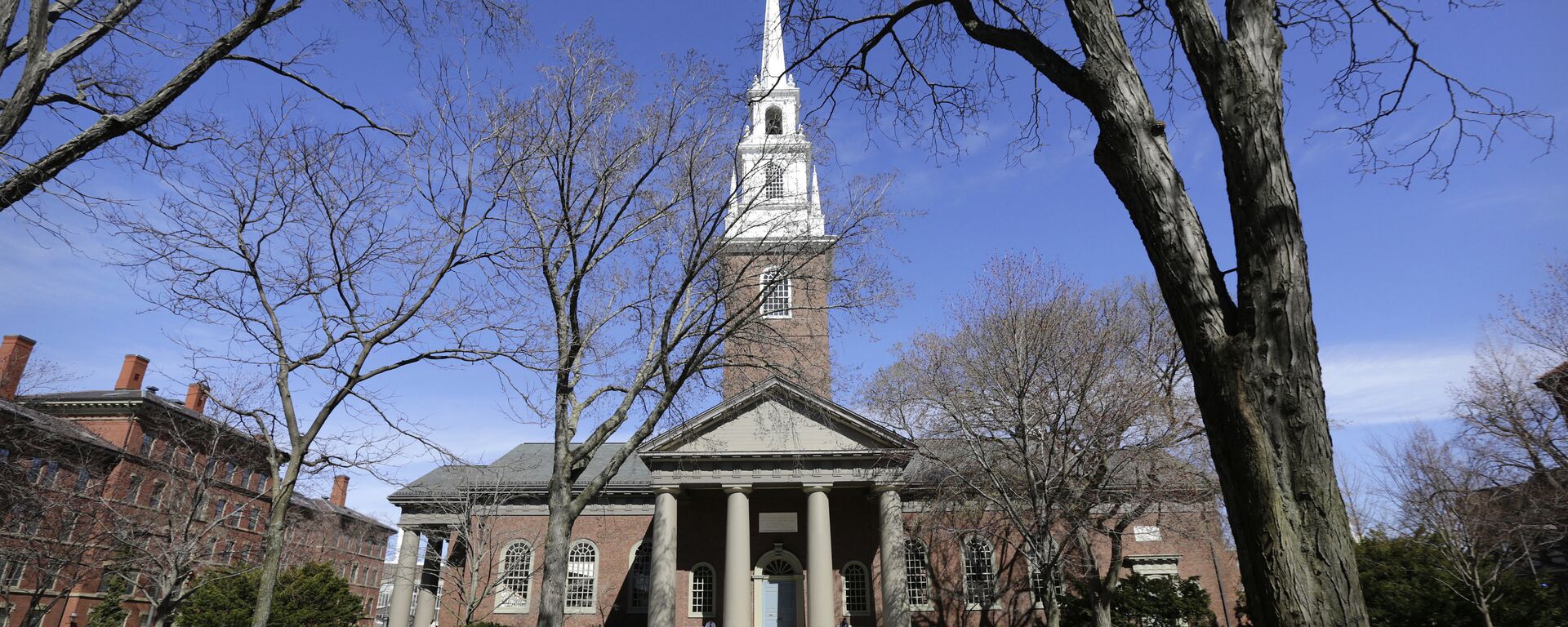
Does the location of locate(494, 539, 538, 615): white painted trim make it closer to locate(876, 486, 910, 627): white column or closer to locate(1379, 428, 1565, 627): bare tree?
locate(876, 486, 910, 627): white column

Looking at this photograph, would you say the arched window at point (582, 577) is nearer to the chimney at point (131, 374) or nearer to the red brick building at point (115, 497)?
the red brick building at point (115, 497)

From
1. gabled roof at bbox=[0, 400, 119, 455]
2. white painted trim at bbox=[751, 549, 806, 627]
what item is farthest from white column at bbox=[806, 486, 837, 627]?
gabled roof at bbox=[0, 400, 119, 455]

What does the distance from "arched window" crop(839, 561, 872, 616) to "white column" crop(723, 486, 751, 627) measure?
4.62m

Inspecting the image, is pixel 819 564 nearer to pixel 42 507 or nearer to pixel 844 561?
pixel 844 561

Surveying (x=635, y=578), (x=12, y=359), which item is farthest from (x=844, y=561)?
(x=12, y=359)

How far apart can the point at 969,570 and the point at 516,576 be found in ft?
51.2

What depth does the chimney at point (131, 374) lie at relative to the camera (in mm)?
37688

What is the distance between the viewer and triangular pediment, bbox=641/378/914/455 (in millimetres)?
23344

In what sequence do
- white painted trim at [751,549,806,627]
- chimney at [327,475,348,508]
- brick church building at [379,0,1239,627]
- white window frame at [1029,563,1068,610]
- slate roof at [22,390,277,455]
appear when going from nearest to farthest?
brick church building at [379,0,1239,627], white window frame at [1029,563,1068,610], white painted trim at [751,549,806,627], slate roof at [22,390,277,455], chimney at [327,475,348,508]

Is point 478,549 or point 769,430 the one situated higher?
point 769,430

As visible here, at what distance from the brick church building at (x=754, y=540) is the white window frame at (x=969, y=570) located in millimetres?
41

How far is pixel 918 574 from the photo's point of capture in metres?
26.7

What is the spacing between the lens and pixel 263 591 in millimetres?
11430

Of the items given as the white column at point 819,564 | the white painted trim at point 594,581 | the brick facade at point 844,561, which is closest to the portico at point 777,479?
the white column at point 819,564
